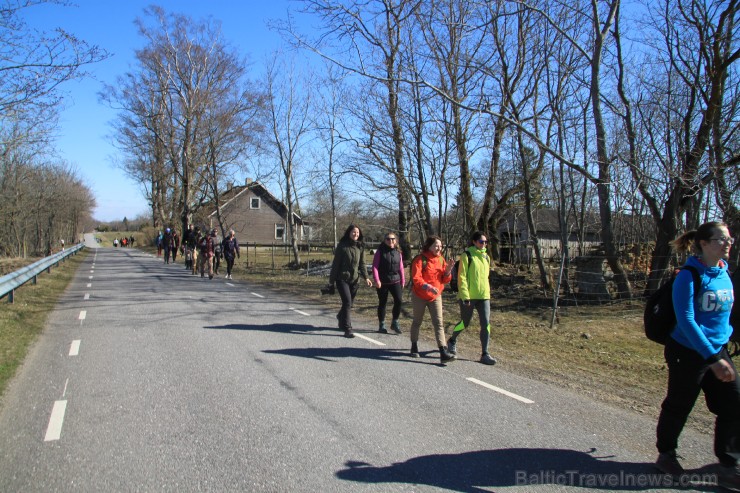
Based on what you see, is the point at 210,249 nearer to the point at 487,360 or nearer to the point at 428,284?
the point at 428,284

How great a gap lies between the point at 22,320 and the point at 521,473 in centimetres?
985

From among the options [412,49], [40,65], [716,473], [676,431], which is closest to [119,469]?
[676,431]

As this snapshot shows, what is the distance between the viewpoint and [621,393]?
5875 millimetres

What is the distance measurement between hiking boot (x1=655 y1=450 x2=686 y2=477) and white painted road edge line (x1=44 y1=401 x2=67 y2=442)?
4757 mm

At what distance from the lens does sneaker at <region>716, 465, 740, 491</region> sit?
3428mm

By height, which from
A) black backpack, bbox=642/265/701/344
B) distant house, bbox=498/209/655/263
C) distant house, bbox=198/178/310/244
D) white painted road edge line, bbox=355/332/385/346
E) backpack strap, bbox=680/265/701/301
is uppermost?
distant house, bbox=198/178/310/244

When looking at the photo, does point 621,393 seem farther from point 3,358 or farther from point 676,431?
point 3,358

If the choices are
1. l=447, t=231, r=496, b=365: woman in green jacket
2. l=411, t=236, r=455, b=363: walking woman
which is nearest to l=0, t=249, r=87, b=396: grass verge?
l=411, t=236, r=455, b=363: walking woman

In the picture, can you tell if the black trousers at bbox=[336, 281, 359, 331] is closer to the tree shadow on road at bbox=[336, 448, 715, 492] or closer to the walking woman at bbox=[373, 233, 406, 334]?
the walking woman at bbox=[373, 233, 406, 334]

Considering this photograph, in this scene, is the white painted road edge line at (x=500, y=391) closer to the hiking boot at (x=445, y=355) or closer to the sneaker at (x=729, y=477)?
the hiking boot at (x=445, y=355)

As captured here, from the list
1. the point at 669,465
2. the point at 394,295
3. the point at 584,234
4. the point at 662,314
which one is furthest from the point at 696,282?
the point at 584,234

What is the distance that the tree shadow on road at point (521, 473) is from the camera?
351 centimetres

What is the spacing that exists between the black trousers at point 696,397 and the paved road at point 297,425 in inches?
16.6

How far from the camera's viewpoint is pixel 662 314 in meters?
3.61
